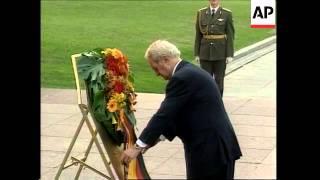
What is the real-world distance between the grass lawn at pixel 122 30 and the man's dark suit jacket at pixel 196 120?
905 cm

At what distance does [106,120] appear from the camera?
681 centimetres

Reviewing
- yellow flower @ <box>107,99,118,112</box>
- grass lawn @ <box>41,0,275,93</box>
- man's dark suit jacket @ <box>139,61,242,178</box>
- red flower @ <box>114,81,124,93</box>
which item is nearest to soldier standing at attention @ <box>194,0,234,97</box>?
grass lawn @ <box>41,0,275,93</box>

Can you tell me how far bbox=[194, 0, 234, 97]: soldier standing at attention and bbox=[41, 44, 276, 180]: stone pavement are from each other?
0.85 metres

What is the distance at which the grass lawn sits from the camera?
683 inches

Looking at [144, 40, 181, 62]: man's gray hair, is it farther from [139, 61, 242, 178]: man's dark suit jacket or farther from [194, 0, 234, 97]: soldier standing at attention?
[194, 0, 234, 97]: soldier standing at attention

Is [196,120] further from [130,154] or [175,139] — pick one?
[175,139]

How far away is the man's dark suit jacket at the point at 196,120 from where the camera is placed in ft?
18.6

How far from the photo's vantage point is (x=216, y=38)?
507 inches

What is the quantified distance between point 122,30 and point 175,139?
51.1ft

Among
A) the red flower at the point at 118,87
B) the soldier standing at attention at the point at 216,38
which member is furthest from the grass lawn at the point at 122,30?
the red flower at the point at 118,87
